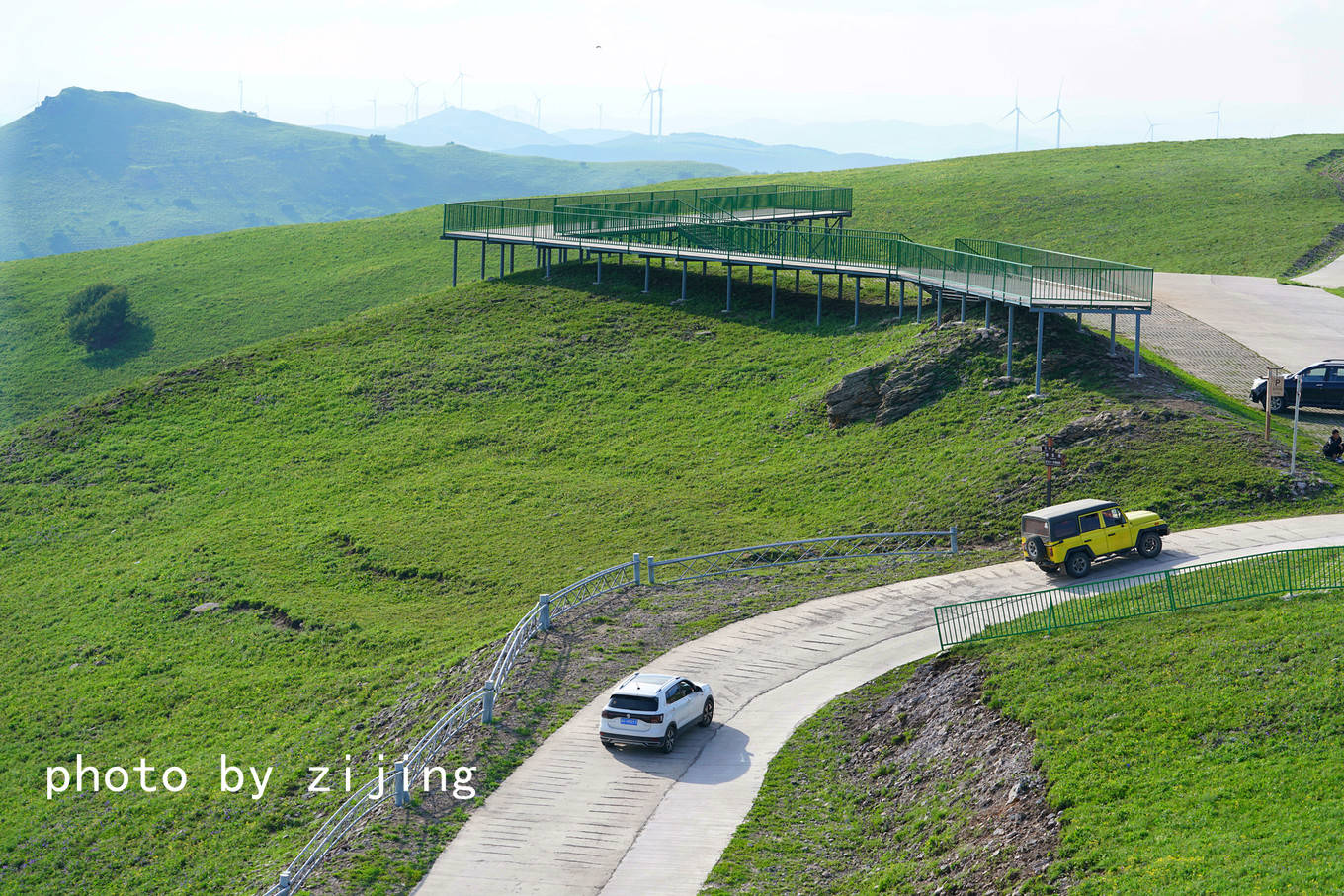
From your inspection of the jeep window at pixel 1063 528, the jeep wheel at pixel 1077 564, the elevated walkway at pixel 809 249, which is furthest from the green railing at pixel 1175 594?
the elevated walkway at pixel 809 249

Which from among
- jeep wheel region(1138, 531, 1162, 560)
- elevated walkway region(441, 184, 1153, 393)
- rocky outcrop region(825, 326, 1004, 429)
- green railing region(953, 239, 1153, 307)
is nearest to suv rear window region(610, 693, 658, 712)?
jeep wheel region(1138, 531, 1162, 560)

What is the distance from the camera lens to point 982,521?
36.2 m

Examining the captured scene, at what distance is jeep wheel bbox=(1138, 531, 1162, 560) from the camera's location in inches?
1231

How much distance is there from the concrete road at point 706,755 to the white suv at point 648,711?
510mm

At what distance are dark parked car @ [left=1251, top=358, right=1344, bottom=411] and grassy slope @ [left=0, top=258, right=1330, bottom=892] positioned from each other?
20.8 ft

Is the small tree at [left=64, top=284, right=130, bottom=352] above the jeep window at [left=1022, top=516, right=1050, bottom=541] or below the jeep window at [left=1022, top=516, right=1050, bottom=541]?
above

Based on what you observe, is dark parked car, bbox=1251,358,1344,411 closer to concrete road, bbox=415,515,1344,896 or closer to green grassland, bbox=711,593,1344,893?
concrete road, bbox=415,515,1344,896

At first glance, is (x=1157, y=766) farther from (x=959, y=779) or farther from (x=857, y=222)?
(x=857, y=222)

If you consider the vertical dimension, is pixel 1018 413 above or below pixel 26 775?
above

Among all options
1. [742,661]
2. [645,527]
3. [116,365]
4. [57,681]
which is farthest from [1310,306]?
[116,365]

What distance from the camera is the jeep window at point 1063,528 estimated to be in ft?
101

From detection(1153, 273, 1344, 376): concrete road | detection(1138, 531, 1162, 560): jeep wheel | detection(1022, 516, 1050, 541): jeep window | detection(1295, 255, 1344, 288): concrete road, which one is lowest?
detection(1138, 531, 1162, 560): jeep wheel

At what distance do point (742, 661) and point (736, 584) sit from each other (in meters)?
5.96

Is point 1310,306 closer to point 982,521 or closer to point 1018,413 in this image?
point 1018,413
